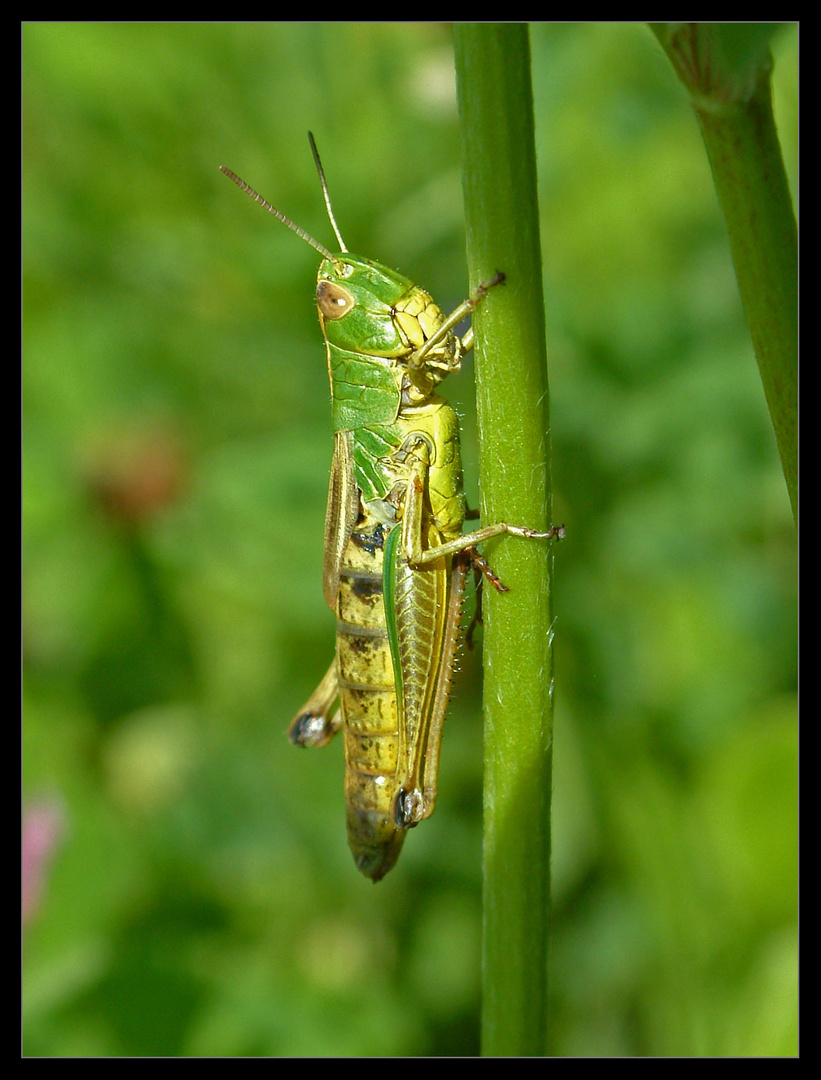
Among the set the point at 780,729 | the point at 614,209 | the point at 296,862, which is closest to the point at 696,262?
the point at 614,209

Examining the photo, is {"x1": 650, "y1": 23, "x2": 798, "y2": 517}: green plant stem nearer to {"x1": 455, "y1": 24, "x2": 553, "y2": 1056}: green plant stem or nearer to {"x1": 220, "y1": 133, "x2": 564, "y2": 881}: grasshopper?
{"x1": 455, "y1": 24, "x2": 553, "y2": 1056}: green plant stem

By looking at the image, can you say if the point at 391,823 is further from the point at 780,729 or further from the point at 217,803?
the point at 217,803

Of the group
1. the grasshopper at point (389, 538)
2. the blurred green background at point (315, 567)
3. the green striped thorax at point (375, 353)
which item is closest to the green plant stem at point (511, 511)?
the grasshopper at point (389, 538)

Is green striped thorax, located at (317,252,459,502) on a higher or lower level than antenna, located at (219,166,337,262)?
lower

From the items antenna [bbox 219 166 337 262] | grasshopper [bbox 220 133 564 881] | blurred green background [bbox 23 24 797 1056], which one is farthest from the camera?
blurred green background [bbox 23 24 797 1056]

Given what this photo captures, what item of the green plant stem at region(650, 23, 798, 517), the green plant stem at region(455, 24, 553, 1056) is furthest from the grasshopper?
the green plant stem at region(650, 23, 798, 517)
